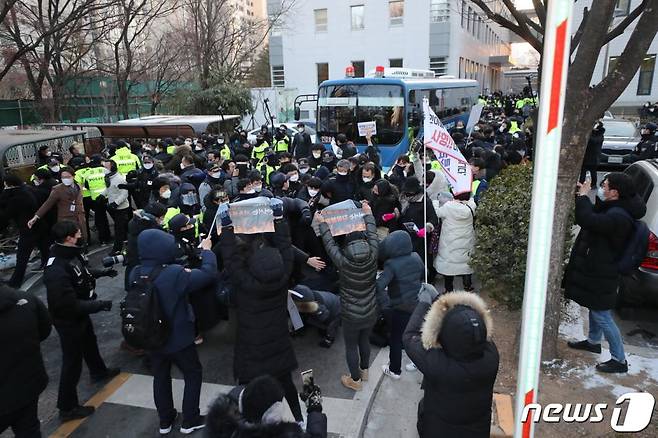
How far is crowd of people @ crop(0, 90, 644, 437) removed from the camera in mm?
2727

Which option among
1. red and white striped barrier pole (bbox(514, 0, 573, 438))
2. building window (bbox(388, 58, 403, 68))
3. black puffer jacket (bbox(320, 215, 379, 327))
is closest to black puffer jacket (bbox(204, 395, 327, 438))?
red and white striped barrier pole (bbox(514, 0, 573, 438))

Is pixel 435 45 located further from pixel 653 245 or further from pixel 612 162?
pixel 653 245

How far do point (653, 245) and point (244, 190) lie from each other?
4784 mm

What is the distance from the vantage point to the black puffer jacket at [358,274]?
430 cm

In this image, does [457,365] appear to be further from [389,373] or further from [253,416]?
[389,373]

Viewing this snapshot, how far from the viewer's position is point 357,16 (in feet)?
105

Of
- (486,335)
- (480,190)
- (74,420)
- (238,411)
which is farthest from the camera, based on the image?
(480,190)

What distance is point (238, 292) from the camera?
3.83 meters

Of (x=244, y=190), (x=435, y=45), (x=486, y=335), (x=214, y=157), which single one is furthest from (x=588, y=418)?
(x=435, y=45)

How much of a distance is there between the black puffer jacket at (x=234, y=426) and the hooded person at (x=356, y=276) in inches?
77.6

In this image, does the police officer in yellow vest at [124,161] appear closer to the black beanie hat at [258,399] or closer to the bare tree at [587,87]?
the bare tree at [587,87]

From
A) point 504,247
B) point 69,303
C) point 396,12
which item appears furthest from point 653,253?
point 396,12

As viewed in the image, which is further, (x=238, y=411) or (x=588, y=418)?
(x=588, y=418)

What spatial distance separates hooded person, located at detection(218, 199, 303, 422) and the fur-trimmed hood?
1353 millimetres
